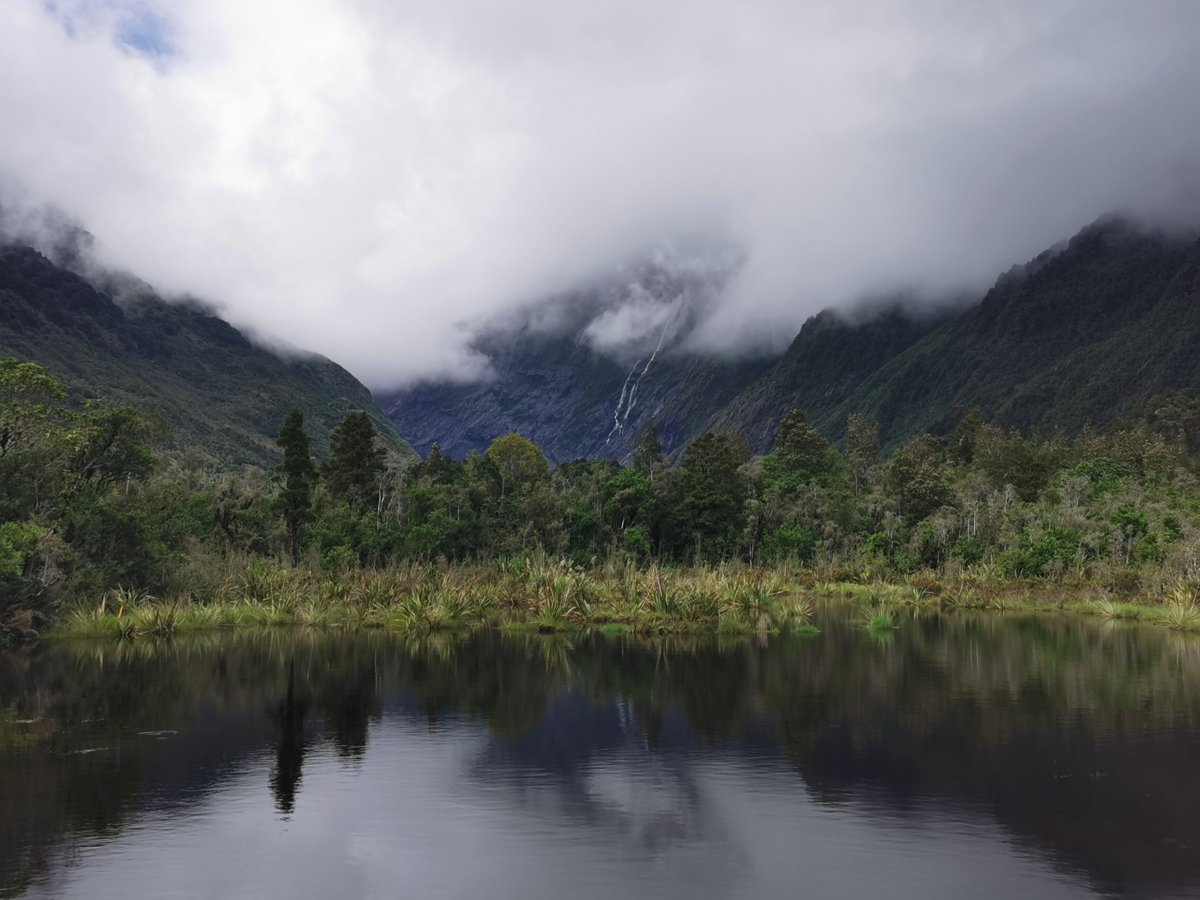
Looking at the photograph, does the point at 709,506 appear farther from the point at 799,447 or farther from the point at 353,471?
the point at 799,447

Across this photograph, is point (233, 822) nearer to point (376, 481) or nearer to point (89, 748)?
point (89, 748)

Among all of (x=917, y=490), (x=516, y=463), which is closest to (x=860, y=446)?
(x=917, y=490)

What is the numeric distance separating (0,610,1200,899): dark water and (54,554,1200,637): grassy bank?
932 cm

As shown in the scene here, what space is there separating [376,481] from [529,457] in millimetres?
44184

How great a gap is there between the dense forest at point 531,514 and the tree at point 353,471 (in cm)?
15

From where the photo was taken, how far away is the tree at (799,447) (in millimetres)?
103250

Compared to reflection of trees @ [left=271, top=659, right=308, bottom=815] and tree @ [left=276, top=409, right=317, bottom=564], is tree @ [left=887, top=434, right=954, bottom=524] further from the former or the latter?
reflection of trees @ [left=271, top=659, right=308, bottom=815]

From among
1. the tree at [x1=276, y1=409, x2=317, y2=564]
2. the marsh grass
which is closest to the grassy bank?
the marsh grass

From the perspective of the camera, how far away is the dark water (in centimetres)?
1307

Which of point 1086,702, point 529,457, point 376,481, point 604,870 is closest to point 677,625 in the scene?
point 1086,702

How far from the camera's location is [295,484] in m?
60.6

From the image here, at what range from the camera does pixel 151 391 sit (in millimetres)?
185625

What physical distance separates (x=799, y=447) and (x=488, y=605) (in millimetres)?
63010

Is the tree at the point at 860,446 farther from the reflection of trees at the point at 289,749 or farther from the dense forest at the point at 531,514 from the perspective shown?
the reflection of trees at the point at 289,749
